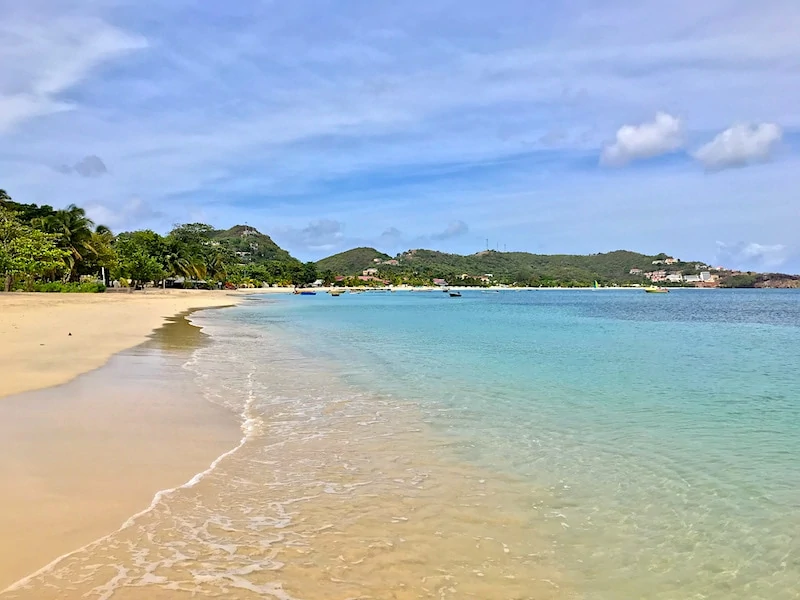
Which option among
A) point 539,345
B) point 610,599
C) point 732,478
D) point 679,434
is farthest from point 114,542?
point 539,345

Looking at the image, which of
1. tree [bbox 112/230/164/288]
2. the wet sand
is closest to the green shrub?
tree [bbox 112/230/164/288]

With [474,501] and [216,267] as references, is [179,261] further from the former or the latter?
[474,501]

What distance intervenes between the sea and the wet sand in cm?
27

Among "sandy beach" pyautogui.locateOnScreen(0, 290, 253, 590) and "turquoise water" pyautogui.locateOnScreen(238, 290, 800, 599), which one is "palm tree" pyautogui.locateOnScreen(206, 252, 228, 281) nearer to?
"turquoise water" pyautogui.locateOnScreen(238, 290, 800, 599)

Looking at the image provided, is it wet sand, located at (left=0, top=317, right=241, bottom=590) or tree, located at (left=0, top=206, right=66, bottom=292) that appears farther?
tree, located at (left=0, top=206, right=66, bottom=292)

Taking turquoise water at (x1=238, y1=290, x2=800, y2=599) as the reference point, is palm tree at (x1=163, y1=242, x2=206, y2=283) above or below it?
above

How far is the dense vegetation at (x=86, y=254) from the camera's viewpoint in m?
49.4

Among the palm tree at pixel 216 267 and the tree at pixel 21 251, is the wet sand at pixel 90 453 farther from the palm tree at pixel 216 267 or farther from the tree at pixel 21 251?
the palm tree at pixel 216 267

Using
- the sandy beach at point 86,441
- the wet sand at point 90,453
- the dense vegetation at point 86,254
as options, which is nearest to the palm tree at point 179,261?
the dense vegetation at point 86,254

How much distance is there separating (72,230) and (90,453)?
6303 centimetres

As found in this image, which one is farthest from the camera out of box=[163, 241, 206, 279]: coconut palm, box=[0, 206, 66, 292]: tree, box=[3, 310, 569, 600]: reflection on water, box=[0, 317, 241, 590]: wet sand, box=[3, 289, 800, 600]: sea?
box=[163, 241, 206, 279]: coconut palm

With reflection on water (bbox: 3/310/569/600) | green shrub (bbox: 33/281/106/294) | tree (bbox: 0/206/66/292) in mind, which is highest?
tree (bbox: 0/206/66/292)

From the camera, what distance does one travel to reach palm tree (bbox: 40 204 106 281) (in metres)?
59.8

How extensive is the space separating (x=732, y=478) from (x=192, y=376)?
1094cm
